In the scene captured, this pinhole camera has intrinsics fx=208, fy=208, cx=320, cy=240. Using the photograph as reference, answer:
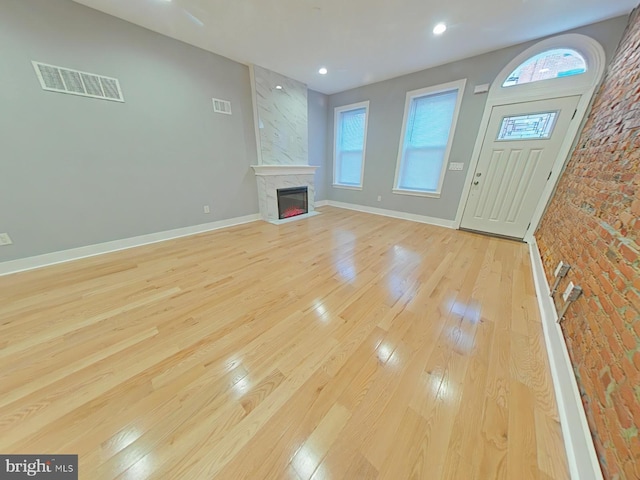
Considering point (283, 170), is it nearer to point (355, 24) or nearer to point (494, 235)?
point (355, 24)

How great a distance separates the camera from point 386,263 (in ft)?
7.85

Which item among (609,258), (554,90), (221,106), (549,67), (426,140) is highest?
(549,67)

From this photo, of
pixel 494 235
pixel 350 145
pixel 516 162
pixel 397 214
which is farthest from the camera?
pixel 350 145

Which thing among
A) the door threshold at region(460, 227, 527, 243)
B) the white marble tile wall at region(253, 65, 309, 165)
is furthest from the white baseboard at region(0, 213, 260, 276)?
the door threshold at region(460, 227, 527, 243)

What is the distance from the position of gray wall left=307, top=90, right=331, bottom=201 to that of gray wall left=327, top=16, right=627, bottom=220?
0.12 metres

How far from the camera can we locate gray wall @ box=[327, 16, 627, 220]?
2.77 m

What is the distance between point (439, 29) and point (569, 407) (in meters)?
3.45

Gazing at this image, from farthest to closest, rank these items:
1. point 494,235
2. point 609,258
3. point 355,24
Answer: point 494,235 → point 355,24 → point 609,258

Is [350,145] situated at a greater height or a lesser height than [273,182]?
greater

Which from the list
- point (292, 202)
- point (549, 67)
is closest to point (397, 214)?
point (292, 202)

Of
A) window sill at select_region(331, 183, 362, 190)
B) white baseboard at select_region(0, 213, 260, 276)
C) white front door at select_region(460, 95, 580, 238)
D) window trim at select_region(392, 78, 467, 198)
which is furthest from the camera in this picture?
window sill at select_region(331, 183, 362, 190)

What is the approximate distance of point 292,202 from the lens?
4266 mm

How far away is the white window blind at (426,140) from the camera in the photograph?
11.2 feet

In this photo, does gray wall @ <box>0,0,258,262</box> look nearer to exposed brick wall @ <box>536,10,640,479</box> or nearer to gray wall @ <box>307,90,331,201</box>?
gray wall @ <box>307,90,331,201</box>
